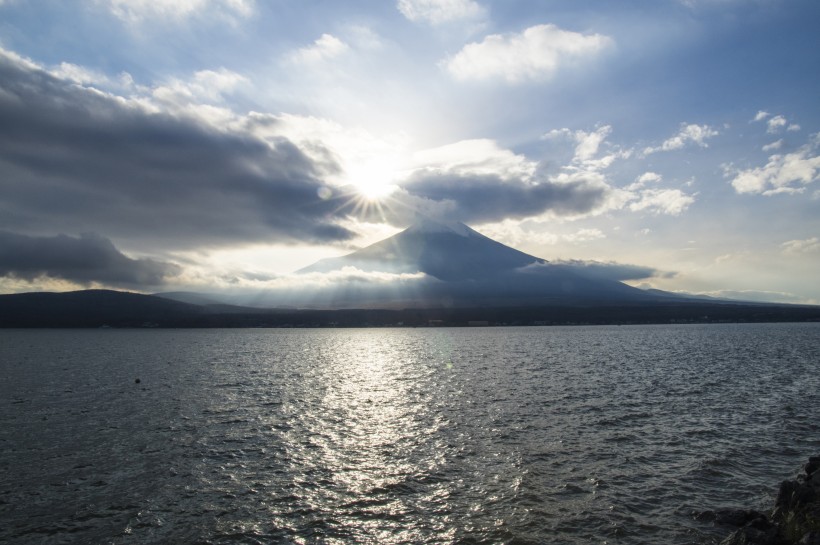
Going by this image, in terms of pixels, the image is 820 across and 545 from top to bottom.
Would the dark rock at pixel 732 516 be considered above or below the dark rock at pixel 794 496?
below

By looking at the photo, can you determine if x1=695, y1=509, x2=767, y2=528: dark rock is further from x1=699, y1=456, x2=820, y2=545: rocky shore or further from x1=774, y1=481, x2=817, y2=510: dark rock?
x1=774, y1=481, x2=817, y2=510: dark rock

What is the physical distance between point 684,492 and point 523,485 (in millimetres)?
7918

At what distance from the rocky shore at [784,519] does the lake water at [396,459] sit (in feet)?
4.28

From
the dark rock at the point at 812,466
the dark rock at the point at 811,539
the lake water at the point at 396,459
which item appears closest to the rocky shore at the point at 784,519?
the dark rock at the point at 811,539

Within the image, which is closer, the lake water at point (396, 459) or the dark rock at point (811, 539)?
the dark rock at point (811, 539)

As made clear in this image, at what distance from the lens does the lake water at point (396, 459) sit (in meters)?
20.2

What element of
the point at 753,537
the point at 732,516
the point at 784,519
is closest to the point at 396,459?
the point at 732,516

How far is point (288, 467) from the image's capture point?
91.6 ft

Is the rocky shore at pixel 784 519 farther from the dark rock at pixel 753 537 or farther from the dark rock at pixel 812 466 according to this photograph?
the dark rock at pixel 812 466

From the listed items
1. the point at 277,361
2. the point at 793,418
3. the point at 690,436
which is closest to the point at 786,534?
the point at 690,436

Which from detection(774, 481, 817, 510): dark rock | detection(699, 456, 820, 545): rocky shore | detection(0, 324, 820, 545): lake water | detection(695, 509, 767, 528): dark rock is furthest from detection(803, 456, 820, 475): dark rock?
detection(695, 509, 767, 528): dark rock

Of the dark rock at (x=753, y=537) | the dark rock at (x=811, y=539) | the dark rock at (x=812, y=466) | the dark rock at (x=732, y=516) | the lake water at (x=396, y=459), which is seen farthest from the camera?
the dark rock at (x=812, y=466)

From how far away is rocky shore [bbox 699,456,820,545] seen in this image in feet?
56.6

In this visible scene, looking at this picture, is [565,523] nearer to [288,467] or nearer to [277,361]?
[288,467]
